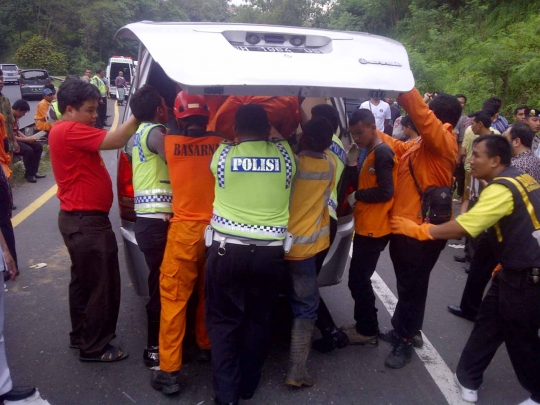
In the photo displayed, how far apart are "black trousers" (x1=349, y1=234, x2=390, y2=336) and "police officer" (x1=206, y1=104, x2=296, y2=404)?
913mm

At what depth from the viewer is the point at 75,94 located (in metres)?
3.26

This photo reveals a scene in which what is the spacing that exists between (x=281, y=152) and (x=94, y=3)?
6015cm

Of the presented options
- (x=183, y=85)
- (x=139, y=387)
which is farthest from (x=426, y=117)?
(x=139, y=387)

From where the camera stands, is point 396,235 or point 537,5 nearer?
point 396,235

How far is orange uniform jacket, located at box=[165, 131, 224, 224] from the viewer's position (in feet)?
10.00

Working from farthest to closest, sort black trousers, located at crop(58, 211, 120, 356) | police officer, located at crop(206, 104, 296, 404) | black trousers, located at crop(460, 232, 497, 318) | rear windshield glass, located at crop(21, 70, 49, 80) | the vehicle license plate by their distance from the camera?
rear windshield glass, located at crop(21, 70, 49, 80) < black trousers, located at crop(460, 232, 497, 318) < black trousers, located at crop(58, 211, 120, 356) < police officer, located at crop(206, 104, 296, 404) < the vehicle license plate

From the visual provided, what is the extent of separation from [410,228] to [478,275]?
4.97ft

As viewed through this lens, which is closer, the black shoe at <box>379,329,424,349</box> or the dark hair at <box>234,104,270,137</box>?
the dark hair at <box>234,104,270,137</box>

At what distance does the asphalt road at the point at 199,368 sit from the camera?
127 inches

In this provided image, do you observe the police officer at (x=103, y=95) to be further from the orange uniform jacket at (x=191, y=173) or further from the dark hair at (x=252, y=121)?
the dark hair at (x=252, y=121)

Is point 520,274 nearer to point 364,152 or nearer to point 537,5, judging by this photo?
point 364,152

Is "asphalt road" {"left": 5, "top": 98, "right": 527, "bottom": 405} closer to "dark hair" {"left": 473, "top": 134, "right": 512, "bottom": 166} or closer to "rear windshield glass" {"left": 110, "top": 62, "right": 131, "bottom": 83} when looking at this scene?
"dark hair" {"left": 473, "top": 134, "right": 512, "bottom": 166}

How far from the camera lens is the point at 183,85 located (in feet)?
7.18

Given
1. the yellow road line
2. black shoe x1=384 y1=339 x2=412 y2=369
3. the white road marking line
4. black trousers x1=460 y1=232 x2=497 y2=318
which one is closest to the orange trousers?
black shoe x1=384 y1=339 x2=412 y2=369
